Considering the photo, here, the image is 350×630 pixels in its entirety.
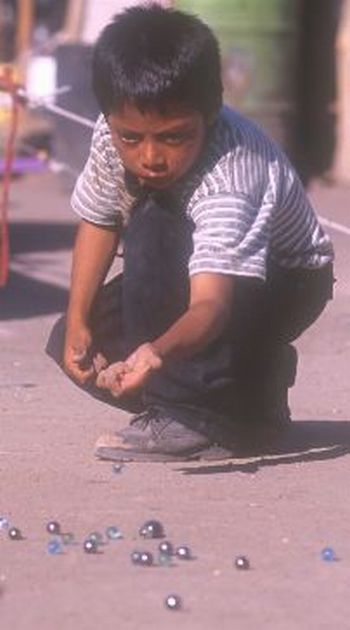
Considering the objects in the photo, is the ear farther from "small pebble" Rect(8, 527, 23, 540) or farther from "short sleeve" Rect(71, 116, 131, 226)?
"small pebble" Rect(8, 527, 23, 540)

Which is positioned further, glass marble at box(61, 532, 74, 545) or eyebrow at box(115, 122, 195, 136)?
eyebrow at box(115, 122, 195, 136)

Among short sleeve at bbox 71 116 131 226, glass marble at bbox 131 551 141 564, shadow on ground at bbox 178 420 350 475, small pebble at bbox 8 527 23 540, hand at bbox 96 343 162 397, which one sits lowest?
shadow on ground at bbox 178 420 350 475

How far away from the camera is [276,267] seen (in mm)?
5832

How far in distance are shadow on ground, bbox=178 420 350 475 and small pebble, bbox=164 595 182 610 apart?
1.33m

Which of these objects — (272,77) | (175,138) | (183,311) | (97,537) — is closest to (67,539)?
Result: (97,537)

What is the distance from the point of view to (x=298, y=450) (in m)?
6.12

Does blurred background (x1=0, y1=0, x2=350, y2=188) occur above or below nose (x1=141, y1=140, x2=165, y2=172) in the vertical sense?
below

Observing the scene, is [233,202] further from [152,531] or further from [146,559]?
[146,559]

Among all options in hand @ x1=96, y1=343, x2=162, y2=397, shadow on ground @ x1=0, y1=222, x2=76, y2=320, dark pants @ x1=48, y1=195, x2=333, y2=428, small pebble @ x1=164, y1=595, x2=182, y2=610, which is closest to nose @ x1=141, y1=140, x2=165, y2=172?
dark pants @ x1=48, y1=195, x2=333, y2=428

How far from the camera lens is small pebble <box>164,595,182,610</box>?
4453 millimetres

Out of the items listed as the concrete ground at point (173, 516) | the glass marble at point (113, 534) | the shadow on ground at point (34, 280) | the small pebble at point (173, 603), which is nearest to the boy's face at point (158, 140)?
the concrete ground at point (173, 516)

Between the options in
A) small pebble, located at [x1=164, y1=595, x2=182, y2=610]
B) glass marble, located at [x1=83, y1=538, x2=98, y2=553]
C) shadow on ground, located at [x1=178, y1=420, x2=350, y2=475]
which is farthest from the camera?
shadow on ground, located at [x1=178, y1=420, x2=350, y2=475]

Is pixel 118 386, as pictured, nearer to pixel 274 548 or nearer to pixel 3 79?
pixel 274 548

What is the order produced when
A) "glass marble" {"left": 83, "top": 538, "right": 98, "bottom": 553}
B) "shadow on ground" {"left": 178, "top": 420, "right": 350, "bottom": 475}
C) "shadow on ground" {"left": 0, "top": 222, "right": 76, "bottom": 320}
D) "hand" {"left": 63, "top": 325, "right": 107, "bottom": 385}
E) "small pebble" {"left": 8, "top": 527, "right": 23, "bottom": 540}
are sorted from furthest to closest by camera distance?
"shadow on ground" {"left": 0, "top": 222, "right": 76, "bottom": 320} < "shadow on ground" {"left": 178, "top": 420, "right": 350, "bottom": 475} < "hand" {"left": 63, "top": 325, "right": 107, "bottom": 385} < "small pebble" {"left": 8, "top": 527, "right": 23, "bottom": 540} < "glass marble" {"left": 83, "top": 538, "right": 98, "bottom": 553}
